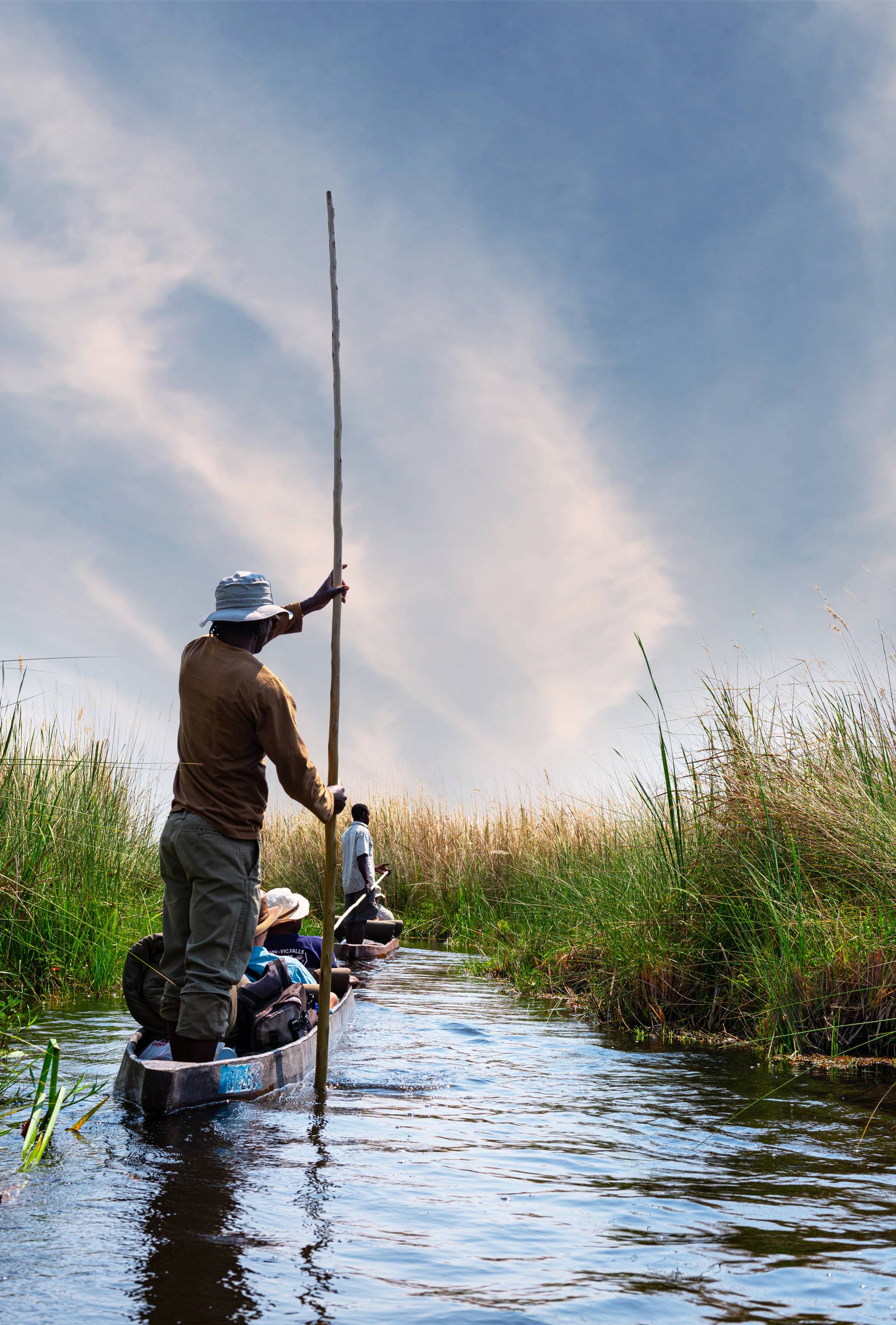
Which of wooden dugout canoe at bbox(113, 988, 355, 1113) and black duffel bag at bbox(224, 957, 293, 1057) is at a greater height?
black duffel bag at bbox(224, 957, 293, 1057)

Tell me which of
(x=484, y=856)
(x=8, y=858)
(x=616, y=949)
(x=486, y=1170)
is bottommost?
(x=486, y=1170)

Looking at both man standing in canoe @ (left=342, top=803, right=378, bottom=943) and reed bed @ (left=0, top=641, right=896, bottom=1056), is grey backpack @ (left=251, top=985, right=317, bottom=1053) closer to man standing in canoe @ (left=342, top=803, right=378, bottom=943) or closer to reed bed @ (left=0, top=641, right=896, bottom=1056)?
reed bed @ (left=0, top=641, right=896, bottom=1056)

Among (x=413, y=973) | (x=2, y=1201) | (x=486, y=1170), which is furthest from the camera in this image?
(x=413, y=973)

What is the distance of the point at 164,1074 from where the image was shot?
5207mm

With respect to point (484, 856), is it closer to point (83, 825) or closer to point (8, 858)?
point (83, 825)

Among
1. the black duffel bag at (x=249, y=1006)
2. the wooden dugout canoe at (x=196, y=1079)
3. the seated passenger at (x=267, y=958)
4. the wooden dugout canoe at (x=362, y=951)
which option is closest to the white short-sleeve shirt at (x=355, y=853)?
the wooden dugout canoe at (x=362, y=951)

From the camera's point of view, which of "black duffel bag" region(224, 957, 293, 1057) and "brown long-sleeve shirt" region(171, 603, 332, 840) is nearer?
"brown long-sleeve shirt" region(171, 603, 332, 840)

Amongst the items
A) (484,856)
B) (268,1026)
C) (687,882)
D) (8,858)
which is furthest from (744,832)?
(484,856)

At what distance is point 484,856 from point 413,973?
5.62 m

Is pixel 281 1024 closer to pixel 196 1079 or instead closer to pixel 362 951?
pixel 196 1079

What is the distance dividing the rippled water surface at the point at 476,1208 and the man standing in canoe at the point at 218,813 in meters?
0.59

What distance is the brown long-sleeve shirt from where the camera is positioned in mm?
5855

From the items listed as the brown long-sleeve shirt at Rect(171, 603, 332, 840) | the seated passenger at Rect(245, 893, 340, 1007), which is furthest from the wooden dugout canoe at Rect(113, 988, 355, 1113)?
the brown long-sleeve shirt at Rect(171, 603, 332, 840)

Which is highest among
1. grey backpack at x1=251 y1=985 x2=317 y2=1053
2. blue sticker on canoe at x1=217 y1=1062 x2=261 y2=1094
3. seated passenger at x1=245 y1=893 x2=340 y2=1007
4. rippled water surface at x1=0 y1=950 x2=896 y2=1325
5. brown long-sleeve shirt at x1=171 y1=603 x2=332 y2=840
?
brown long-sleeve shirt at x1=171 y1=603 x2=332 y2=840
